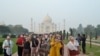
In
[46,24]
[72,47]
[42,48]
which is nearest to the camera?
[72,47]

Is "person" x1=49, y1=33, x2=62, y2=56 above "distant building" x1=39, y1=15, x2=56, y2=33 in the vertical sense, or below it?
below

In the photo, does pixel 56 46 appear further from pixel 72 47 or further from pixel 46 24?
pixel 46 24

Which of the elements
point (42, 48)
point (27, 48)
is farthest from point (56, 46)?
point (42, 48)

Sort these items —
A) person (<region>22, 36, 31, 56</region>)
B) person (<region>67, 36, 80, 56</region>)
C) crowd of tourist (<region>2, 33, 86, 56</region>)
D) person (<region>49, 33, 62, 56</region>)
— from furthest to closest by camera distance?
1. person (<region>22, 36, 31, 56</region>)
2. person (<region>49, 33, 62, 56</region>)
3. crowd of tourist (<region>2, 33, 86, 56</region>)
4. person (<region>67, 36, 80, 56</region>)

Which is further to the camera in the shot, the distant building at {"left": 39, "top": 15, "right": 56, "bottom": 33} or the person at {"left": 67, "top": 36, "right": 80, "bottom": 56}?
the distant building at {"left": 39, "top": 15, "right": 56, "bottom": 33}

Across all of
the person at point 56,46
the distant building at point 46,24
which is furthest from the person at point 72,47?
the distant building at point 46,24

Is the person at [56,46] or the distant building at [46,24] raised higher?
the distant building at [46,24]

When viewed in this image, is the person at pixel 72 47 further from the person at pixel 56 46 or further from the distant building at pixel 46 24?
the distant building at pixel 46 24

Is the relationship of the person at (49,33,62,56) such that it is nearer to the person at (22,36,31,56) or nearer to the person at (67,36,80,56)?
the person at (67,36,80,56)

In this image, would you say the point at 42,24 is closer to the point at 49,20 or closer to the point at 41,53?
the point at 49,20

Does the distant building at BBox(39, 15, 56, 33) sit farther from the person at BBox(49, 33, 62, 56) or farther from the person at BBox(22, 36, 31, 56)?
the person at BBox(49, 33, 62, 56)

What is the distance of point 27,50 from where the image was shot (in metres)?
17.0

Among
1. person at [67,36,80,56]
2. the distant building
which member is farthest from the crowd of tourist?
the distant building

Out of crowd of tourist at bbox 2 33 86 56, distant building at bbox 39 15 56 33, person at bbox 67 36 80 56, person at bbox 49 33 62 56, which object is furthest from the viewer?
distant building at bbox 39 15 56 33
